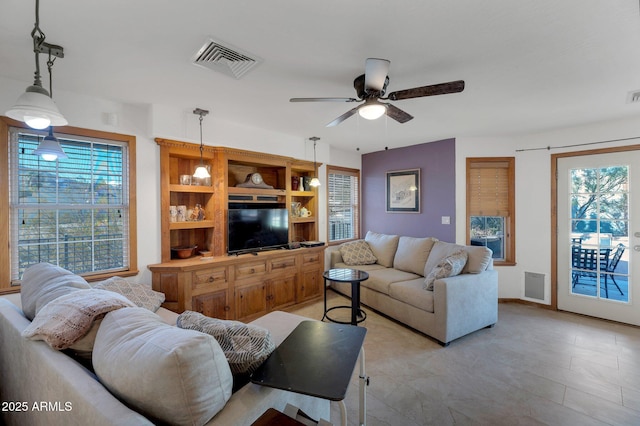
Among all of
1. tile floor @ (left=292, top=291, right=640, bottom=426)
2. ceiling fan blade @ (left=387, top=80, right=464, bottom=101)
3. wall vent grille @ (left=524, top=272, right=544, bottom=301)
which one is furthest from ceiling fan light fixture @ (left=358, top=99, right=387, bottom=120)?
wall vent grille @ (left=524, top=272, right=544, bottom=301)

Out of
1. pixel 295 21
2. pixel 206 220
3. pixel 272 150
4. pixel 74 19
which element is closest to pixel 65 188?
pixel 206 220

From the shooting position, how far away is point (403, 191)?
5.02 meters

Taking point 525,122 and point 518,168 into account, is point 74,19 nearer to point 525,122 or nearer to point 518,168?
point 525,122

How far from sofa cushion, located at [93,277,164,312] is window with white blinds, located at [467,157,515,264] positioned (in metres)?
4.24

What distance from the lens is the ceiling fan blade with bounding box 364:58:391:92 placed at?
5.82 ft

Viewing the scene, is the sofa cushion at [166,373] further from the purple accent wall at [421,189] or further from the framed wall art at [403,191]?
the framed wall art at [403,191]

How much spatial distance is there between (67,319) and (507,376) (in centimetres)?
309

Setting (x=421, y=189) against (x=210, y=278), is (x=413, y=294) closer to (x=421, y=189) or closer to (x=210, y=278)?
(x=421, y=189)

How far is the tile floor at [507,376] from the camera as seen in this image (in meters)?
1.94

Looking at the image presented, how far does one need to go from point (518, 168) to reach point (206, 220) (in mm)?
4530

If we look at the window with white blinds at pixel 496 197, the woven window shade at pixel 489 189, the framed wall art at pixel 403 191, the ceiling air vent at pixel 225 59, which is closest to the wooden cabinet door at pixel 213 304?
the ceiling air vent at pixel 225 59

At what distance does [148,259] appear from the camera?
2.98 meters

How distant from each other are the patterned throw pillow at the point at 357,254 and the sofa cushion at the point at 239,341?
3223mm

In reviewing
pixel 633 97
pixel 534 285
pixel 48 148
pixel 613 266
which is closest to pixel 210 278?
pixel 48 148
